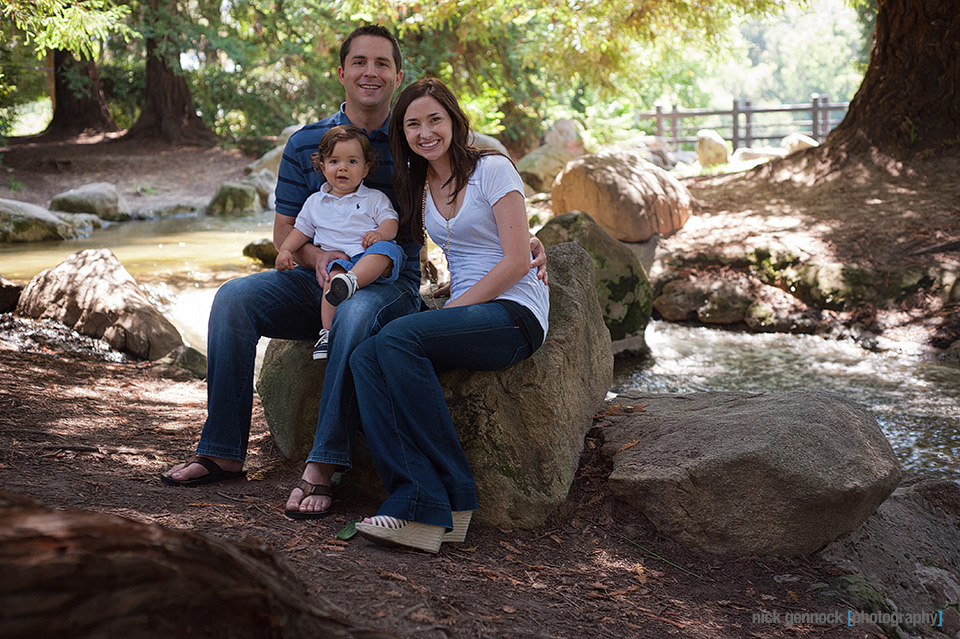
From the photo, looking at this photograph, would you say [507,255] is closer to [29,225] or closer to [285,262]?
[285,262]

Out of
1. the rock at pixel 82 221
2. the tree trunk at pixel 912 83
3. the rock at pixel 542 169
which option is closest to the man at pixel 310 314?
the tree trunk at pixel 912 83

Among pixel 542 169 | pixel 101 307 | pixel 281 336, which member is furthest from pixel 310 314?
pixel 542 169

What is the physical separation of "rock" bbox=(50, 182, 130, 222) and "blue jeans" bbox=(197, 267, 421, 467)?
13024mm

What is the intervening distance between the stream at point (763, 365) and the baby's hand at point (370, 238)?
3335mm

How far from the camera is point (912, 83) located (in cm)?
961

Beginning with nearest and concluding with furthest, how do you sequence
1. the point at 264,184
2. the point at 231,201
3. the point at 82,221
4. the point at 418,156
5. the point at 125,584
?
1. the point at 125,584
2. the point at 418,156
3. the point at 82,221
4. the point at 231,201
5. the point at 264,184

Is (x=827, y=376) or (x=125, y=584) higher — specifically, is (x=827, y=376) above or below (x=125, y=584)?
below

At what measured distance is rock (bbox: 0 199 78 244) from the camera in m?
11.4

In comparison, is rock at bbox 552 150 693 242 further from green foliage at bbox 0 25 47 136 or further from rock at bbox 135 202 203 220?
rock at bbox 135 202 203 220

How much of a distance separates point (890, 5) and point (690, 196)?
342 cm

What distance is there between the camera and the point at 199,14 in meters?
20.6

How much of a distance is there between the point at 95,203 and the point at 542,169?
8691mm

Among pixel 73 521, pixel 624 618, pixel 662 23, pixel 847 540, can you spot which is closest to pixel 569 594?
pixel 624 618

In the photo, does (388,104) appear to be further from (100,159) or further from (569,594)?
(100,159)
